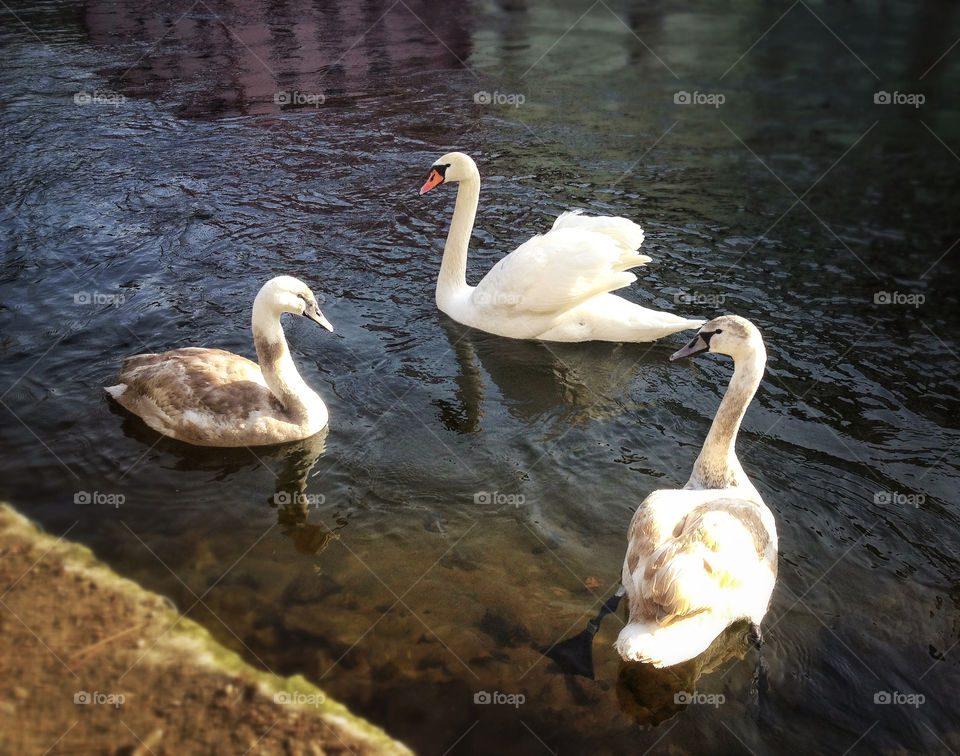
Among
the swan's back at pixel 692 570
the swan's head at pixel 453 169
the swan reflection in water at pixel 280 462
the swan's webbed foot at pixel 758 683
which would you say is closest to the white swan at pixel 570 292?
the swan's head at pixel 453 169

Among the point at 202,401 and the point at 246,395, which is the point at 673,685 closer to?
the point at 246,395

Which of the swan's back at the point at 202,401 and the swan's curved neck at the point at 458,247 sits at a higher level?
the swan's curved neck at the point at 458,247

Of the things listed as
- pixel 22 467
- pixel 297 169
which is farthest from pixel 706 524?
pixel 297 169

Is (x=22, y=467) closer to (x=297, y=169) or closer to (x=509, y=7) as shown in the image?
(x=297, y=169)

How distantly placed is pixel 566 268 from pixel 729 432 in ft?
8.20

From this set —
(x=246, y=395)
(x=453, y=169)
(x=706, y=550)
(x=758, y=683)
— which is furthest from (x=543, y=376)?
(x=758, y=683)

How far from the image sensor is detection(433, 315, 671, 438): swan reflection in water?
6887 mm

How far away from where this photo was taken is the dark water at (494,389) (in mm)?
4641

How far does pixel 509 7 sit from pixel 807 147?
1342 cm

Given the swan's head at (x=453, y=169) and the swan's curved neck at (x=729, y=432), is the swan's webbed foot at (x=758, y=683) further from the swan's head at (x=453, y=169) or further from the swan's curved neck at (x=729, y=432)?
the swan's head at (x=453, y=169)

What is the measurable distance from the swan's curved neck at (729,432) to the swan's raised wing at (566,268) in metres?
2.22

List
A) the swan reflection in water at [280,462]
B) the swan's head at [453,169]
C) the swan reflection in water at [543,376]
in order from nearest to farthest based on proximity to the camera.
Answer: the swan reflection in water at [280,462]
the swan reflection in water at [543,376]
the swan's head at [453,169]

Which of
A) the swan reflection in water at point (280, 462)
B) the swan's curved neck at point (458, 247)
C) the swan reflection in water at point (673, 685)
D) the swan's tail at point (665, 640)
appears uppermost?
the swan's curved neck at point (458, 247)

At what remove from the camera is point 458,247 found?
27.3ft
